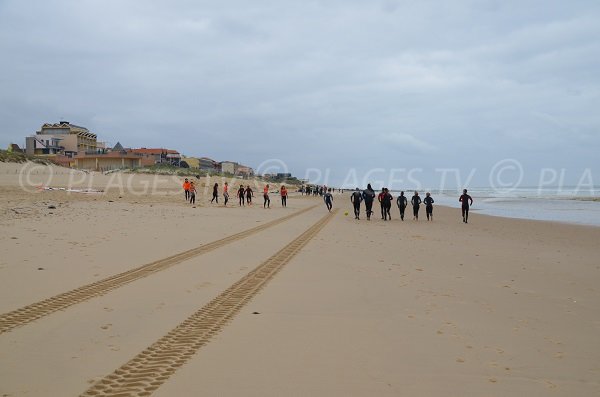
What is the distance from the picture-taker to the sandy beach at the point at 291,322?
11.6 ft

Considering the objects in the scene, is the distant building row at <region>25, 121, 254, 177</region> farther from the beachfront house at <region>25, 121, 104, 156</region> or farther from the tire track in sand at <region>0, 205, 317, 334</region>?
the tire track in sand at <region>0, 205, 317, 334</region>

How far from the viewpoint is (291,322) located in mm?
5070

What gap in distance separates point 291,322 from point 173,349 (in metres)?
1.37

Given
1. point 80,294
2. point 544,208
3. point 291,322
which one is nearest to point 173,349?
point 291,322

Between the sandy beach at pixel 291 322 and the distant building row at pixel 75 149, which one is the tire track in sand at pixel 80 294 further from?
the distant building row at pixel 75 149

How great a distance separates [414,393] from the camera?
336 cm

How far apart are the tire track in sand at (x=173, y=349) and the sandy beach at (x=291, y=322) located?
0.06 ft

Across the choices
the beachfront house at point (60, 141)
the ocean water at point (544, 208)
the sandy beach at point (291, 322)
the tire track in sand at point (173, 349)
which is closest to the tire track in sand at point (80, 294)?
the sandy beach at point (291, 322)

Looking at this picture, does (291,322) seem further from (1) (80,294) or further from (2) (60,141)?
(2) (60,141)

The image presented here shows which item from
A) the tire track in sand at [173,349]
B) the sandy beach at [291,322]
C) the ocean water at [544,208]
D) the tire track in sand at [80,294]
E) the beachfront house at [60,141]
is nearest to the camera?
the tire track in sand at [173,349]

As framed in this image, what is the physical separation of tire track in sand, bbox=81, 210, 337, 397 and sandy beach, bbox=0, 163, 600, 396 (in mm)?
18

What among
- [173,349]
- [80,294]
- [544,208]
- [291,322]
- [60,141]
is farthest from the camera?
[60,141]

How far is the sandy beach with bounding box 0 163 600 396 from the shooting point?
3547 mm

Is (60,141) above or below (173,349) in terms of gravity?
above
